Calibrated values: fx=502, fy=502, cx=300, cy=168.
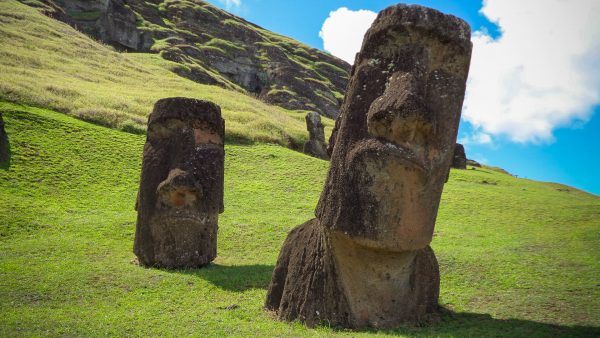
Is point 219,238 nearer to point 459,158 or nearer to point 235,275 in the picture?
point 235,275

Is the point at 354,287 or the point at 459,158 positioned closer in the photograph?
the point at 354,287

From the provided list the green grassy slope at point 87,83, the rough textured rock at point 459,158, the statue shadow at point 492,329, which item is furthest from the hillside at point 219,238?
the rough textured rock at point 459,158

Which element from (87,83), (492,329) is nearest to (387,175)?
(492,329)

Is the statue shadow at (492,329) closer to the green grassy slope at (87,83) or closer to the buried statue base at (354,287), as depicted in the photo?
the buried statue base at (354,287)

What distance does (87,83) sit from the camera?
3350 centimetres

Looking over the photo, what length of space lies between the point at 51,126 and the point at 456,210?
17830mm

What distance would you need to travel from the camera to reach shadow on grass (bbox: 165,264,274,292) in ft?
33.2

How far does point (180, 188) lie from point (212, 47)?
65229 mm

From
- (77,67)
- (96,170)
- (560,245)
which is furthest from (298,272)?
(77,67)

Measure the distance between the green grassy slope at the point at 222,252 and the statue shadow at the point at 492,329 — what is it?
27 millimetres

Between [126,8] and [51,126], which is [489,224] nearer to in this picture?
[51,126]

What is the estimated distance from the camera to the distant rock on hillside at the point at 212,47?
6222 cm

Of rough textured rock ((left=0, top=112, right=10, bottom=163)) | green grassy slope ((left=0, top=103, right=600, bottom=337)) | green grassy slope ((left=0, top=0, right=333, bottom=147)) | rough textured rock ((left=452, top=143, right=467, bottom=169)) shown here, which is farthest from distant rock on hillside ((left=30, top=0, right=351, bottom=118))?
rough textured rock ((left=0, top=112, right=10, bottom=163))

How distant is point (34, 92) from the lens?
25328 millimetres
